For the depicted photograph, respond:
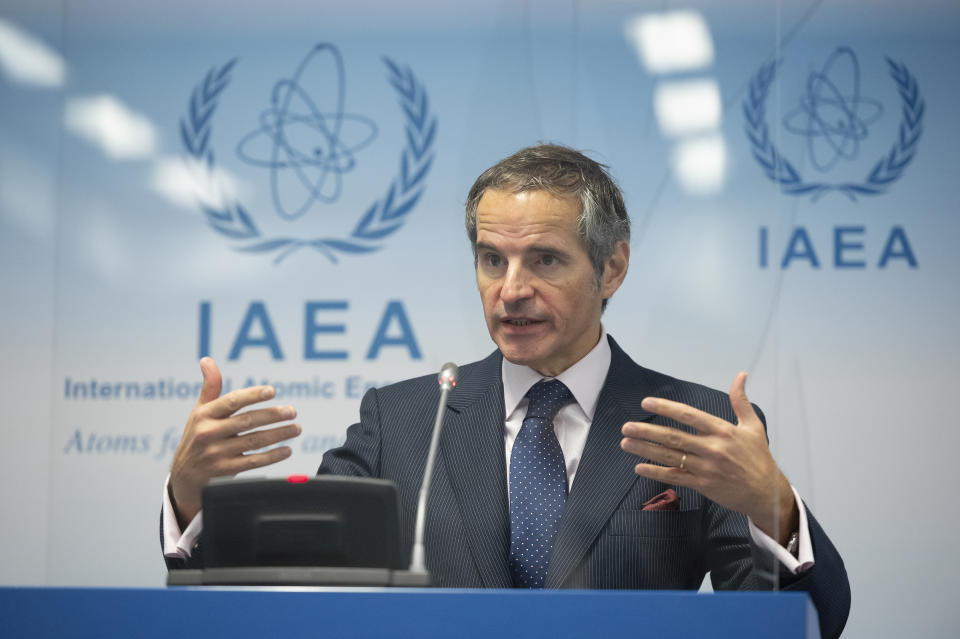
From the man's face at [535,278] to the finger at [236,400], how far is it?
58 centimetres

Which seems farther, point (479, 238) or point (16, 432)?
point (16, 432)

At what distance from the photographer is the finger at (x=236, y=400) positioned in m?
1.68

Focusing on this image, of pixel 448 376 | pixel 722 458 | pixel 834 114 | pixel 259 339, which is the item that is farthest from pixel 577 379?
pixel 834 114

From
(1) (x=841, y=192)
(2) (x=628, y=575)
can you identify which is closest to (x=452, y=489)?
(2) (x=628, y=575)

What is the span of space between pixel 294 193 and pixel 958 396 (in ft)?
8.12

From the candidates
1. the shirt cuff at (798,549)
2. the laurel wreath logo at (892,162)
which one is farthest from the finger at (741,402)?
the laurel wreath logo at (892,162)

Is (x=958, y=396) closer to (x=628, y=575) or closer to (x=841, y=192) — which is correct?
(x=841, y=192)

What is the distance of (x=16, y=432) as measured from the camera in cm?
308

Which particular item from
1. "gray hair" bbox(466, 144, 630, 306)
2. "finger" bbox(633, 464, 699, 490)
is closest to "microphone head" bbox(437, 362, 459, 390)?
"finger" bbox(633, 464, 699, 490)

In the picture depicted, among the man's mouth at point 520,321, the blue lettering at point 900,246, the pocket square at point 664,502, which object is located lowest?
the pocket square at point 664,502

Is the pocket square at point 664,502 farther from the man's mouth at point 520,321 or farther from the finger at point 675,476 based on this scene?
the man's mouth at point 520,321

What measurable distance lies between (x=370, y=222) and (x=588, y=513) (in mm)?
1772

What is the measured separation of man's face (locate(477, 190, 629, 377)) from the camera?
205 centimetres

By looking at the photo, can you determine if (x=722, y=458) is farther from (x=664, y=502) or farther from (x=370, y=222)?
(x=370, y=222)
